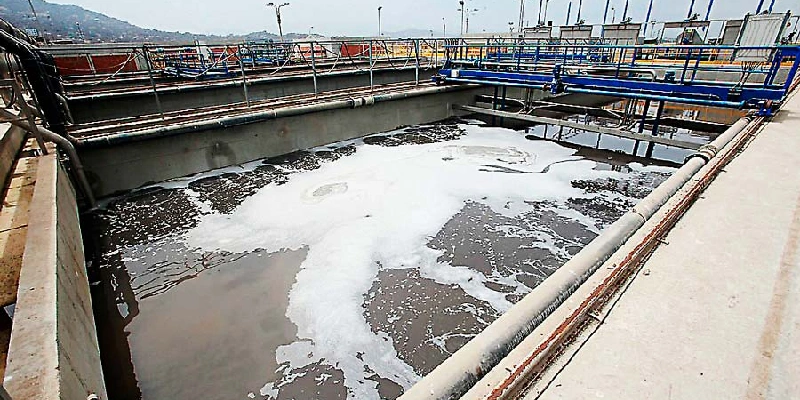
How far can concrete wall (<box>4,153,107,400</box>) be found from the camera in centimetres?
134

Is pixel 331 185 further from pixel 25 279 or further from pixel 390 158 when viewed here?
pixel 25 279

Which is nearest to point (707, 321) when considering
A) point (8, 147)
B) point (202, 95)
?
point (8, 147)

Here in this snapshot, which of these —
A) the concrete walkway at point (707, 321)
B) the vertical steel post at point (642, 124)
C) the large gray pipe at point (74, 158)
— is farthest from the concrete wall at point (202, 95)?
the concrete walkway at point (707, 321)

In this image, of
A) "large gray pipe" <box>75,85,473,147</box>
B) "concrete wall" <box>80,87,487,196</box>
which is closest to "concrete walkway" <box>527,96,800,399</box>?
"large gray pipe" <box>75,85,473,147</box>

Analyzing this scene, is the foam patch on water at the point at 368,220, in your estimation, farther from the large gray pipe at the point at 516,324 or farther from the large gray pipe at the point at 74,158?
the large gray pipe at the point at 74,158

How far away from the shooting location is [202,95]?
7.67 meters

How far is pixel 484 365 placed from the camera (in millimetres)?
Result: 1287

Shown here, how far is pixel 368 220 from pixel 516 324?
2.96m

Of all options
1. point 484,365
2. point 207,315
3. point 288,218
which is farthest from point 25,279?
point 288,218

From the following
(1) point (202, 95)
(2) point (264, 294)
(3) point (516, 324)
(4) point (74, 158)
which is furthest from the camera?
(1) point (202, 95)

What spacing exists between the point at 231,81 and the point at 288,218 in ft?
17.7

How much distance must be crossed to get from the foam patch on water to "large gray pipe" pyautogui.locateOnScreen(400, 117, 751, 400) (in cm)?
113

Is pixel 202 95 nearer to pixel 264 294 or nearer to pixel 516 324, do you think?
pixel 264 294

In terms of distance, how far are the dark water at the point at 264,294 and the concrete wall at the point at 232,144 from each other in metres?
0.35
